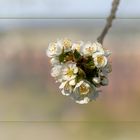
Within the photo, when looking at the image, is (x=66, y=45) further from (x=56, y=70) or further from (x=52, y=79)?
(x=52, y=79)

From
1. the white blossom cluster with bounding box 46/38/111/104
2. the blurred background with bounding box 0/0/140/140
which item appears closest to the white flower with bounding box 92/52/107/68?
the white blossom cluster with bounding box 46/38/111/104

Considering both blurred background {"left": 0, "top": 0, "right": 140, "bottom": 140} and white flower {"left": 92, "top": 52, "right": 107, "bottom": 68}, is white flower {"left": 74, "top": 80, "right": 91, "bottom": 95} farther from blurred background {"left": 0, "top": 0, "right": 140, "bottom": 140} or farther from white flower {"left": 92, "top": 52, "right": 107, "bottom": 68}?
blurred background {"left": 0, "top": 0, "right": 140, "bottom": 140}

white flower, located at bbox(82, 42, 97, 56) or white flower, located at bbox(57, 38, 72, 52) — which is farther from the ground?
white flower, located at bbox(57, 38, 72, 52)

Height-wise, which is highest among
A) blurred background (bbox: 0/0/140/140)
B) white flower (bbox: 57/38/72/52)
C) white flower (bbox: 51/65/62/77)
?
blurred background (bbox: 0/0/140/140)

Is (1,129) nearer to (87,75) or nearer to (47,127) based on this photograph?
(47,127)

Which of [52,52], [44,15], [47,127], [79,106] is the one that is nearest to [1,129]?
[47,127]

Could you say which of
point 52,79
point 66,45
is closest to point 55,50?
point 66,45

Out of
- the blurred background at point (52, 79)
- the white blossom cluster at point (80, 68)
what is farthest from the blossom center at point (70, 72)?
the blurred background at point (52, 79)

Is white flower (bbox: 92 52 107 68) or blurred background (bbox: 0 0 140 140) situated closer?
white flower (bbox: 92 52 107 68)
